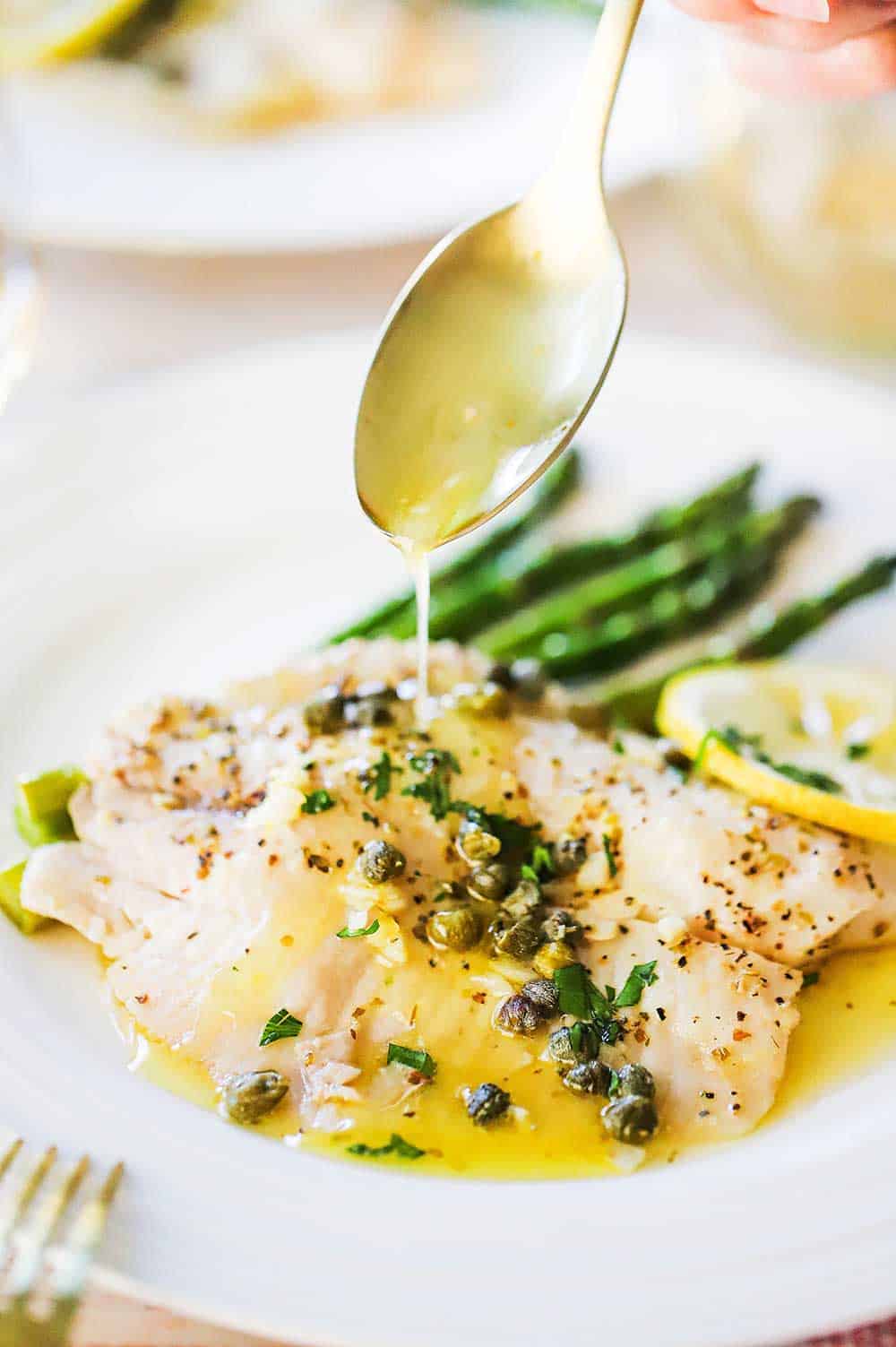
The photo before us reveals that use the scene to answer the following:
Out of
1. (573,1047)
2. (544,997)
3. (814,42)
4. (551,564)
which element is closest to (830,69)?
(814,42)

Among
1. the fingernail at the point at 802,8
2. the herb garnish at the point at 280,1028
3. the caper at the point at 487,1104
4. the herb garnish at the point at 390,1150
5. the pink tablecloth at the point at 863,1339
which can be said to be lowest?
the pink tablecloth at the point at 863,1339

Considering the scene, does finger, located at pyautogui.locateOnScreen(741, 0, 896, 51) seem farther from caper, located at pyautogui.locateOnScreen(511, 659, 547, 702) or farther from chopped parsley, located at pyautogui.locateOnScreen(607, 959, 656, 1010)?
chopped parsley, located at pyautogui.locateOnScreen(607, 959, 656, 1010)

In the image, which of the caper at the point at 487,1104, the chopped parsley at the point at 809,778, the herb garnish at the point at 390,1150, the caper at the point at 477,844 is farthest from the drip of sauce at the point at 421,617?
the herb garnish at the point at 390,1150

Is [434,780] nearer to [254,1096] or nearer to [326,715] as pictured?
[326,715]

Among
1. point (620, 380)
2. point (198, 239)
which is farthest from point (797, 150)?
point (198, 239)

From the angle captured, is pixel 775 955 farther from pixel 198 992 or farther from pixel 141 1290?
pixel 141 1290

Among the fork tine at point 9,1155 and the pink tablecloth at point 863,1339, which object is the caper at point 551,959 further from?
the fork tine at point 9,1155

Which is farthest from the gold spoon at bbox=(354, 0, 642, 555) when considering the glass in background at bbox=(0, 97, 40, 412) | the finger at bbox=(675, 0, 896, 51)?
the glass in background at bbox=(0, 97, 40, 412)
